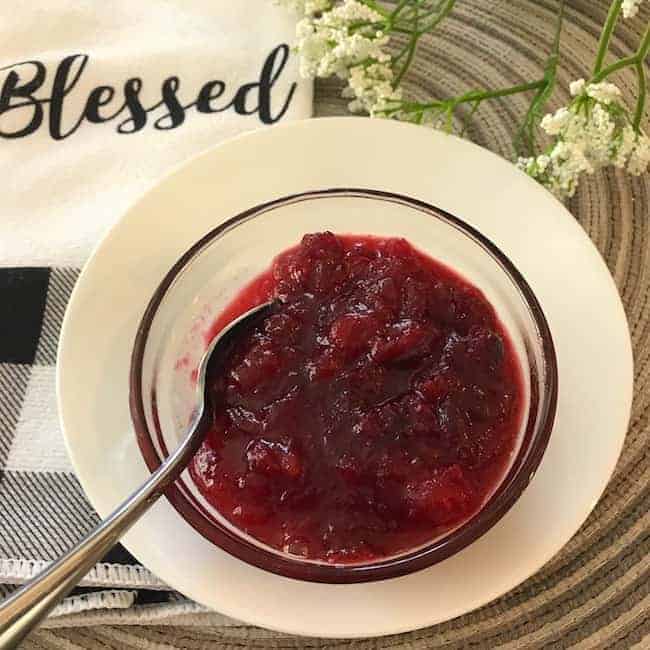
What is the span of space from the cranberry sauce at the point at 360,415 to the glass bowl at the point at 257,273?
3 cm

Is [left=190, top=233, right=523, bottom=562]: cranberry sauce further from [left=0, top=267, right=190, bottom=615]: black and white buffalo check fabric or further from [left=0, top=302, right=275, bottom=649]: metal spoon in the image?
[left=0, top=267, right=190, bottom=615]: black and white buffalo check fabric

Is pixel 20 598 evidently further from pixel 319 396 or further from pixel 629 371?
pixel 629 371

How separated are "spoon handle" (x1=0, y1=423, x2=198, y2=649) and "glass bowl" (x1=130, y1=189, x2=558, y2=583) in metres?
0.08

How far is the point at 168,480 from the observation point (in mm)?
1140

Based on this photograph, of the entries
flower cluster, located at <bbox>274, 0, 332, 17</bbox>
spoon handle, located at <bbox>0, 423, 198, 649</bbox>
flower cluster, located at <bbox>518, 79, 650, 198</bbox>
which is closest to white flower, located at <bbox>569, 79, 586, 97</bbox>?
flower cluster, located at <bbox>518, 79, 650, 198</bbox>

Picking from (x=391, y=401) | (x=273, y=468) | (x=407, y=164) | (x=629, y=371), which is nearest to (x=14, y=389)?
(x=273, y=468)

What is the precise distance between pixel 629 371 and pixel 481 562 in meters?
0.40

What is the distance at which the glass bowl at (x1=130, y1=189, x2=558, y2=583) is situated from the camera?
115 centimetres

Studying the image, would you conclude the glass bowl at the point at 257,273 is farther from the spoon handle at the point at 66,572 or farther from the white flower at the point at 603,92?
the white flower at the point at 603,92

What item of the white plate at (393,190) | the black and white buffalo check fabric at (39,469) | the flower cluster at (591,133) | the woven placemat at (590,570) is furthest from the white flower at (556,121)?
the black and white buffalo check fabric at (39,469)

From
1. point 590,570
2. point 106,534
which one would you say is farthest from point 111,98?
point 590,570

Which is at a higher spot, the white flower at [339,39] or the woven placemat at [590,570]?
the white flower at [339,39]

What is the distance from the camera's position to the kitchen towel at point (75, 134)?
1.42 meters

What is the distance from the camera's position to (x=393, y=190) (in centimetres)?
154
